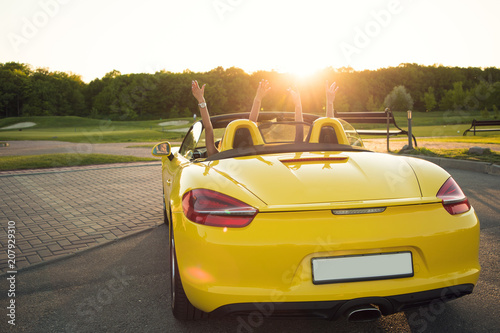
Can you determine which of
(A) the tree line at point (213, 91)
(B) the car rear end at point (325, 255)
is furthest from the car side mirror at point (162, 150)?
(A) the tree line at point (213, 91)

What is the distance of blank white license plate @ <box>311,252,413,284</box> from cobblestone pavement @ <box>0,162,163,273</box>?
3100 mm

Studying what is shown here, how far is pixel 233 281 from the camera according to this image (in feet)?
6.88

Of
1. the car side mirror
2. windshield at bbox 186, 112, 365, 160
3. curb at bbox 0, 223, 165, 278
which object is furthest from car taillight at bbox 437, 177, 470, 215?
curb at bbox 0, 223, 165, 278

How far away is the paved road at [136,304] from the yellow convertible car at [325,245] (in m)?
0.27

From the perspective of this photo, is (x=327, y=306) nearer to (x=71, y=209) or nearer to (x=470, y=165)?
(x=71, y=209)

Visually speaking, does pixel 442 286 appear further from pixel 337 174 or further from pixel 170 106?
pixel 170 106

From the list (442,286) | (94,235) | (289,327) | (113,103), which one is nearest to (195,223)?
(289,327)

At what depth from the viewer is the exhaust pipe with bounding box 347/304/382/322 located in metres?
2.06

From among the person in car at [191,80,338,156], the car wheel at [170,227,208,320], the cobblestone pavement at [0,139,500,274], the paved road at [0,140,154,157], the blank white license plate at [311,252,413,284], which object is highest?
the person in car at [191,80,338,156]

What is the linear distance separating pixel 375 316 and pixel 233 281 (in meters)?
0.72

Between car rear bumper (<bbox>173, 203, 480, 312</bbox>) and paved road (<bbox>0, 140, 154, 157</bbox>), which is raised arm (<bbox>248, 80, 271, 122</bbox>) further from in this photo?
paved road (<bbox>0, 140, 154, 157</bbox>)

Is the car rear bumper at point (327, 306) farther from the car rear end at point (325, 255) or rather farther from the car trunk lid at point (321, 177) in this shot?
the car trunk lid at point (321, 177)

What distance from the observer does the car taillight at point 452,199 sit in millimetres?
2291

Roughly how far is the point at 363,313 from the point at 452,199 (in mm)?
801
